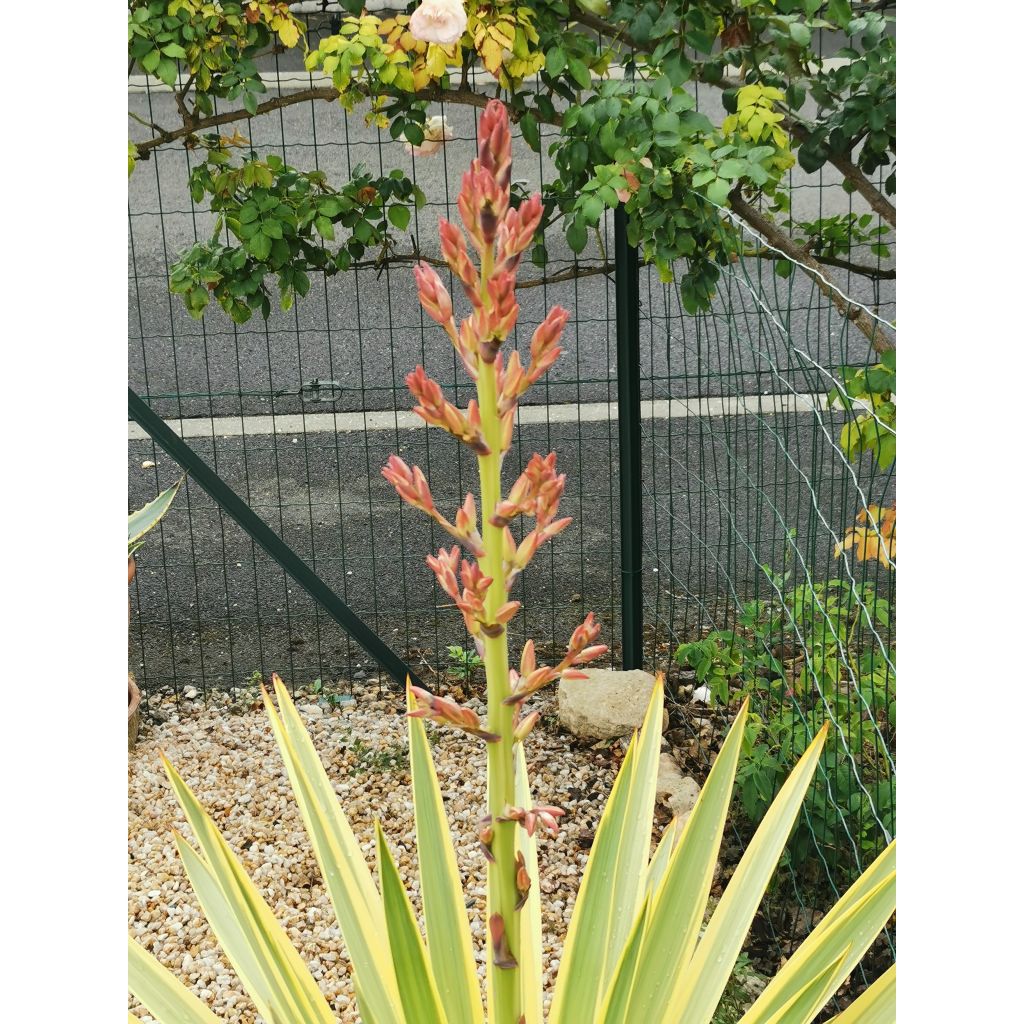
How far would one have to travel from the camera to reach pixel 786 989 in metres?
1.21

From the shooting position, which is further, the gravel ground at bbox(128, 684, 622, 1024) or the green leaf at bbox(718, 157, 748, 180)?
the gravel ground at bbox(128, 684, 622, 1024)

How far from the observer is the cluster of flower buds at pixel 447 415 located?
2.17 ft

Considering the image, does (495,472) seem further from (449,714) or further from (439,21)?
(439,21)

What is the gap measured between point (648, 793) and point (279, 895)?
1628 millimetres

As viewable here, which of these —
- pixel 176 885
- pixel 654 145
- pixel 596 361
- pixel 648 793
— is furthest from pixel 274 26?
pixel 596 361

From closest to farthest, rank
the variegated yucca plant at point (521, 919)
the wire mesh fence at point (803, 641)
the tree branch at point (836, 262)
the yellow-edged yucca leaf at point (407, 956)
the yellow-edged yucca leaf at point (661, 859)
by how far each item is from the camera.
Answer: the variegated yucca plant at point (521, 919), the yellow-edged yucca leaf at point (407, 956), the yellow-edged yucca leaf at point (661, 859), the wire mesh fence at point (803, 641), the tree branch at point (836, 262)

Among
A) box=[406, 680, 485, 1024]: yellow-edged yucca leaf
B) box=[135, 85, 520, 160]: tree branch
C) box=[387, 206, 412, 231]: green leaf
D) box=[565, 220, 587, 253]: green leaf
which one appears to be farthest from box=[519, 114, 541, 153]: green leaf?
box=[406, 680, 485, 1024]: yellow-edged yucca leaf

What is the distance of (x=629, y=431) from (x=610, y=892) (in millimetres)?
2034

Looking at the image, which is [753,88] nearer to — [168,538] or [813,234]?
[813,234]

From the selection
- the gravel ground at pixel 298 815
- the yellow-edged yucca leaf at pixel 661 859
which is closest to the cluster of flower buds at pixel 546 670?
the yellow-edged yucca leaf at pixel 661 859

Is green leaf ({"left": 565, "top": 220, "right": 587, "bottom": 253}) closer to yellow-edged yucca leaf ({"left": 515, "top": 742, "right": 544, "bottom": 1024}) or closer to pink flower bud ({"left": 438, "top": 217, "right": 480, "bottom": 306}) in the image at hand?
yellow-edged yucca leaf ({"left": 515, "top": 742, "right": 544, "bottom": 1024})

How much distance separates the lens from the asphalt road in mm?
3516

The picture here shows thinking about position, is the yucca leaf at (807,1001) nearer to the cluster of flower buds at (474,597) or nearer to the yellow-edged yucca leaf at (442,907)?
the yellow-edged yucca leaf at (442,907)

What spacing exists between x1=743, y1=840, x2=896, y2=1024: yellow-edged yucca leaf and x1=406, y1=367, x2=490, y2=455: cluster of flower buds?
0.76 metres
